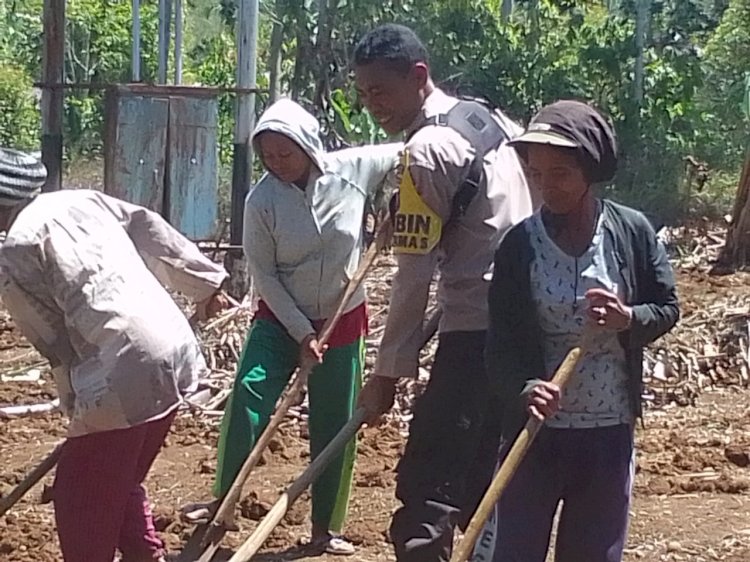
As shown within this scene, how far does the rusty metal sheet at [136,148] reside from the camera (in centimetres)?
908

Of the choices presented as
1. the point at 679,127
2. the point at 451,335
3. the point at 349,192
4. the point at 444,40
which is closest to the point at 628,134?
the point at 679,127

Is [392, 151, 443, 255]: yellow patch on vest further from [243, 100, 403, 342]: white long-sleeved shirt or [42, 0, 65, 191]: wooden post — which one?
[42, 0, 65, 191]: wooden post

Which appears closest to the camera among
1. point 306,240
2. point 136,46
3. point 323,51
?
point 306,240

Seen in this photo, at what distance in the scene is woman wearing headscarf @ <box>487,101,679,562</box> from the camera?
3.62 meters

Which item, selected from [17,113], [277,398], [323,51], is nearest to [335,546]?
[277,398]

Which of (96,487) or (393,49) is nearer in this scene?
(96,487)

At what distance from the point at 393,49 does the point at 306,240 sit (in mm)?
1253

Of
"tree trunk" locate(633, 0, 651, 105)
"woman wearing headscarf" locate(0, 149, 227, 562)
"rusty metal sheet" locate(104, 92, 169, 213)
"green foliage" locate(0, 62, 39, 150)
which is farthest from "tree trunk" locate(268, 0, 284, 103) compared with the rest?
"woman wearing headscarf" locate(0, 149, 227, 562)

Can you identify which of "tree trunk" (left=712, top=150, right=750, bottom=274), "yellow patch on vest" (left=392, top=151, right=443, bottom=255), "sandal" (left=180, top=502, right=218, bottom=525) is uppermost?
"yellow patch on vest" (left=392, top=151, right=443, bottom=255)

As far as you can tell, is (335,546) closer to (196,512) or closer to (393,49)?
(196,512)

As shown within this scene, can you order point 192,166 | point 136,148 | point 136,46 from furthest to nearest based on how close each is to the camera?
point 136,46
point 192,166
point 136,148

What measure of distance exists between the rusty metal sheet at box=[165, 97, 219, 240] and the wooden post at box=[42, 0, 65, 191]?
2.69ft

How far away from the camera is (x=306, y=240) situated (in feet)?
17.8

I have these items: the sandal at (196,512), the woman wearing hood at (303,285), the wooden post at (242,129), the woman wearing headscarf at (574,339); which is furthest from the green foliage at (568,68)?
the woman wearing headscarf at (574,339)
